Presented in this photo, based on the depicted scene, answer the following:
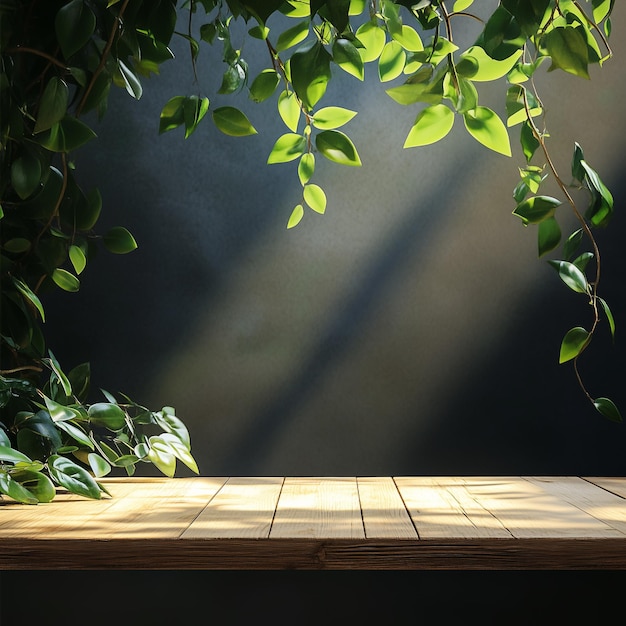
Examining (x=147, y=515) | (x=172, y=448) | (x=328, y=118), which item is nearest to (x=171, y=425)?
(x=172, y=448)

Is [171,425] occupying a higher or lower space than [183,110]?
lower

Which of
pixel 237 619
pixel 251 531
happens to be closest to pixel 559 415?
pixel 237 619

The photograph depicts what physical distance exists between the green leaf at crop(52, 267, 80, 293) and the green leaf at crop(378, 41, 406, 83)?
58 cm

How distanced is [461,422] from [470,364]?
121mm

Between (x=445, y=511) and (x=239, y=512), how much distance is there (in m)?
0.28

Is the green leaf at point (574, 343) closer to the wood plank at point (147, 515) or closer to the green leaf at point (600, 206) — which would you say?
the green leaf at point (600, 206)

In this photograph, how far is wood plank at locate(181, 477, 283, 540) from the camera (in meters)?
0.88

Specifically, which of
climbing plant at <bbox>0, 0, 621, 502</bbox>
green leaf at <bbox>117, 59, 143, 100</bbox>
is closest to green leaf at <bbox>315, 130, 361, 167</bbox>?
climbing plant at <bbox>0, 0, 621, 502</bbox>

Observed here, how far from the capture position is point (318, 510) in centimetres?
105

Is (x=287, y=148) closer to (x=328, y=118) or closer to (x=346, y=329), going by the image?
(x=328, y=118)

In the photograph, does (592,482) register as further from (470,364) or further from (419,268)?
(419,268)

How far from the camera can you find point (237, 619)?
1.59 metres

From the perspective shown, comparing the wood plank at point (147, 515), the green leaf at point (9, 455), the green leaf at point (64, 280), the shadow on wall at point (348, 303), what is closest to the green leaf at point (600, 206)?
the wood plank at point (147, 515)

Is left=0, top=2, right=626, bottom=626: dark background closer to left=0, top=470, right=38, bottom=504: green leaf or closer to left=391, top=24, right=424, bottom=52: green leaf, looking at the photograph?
left=0, top=470, right=38, bottom=504: green leaf
